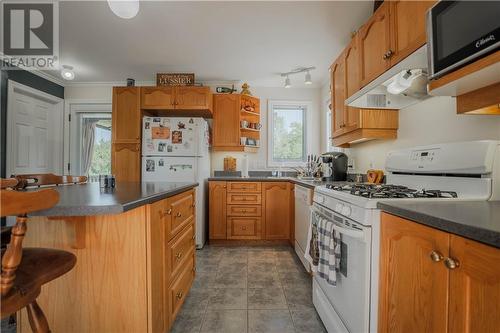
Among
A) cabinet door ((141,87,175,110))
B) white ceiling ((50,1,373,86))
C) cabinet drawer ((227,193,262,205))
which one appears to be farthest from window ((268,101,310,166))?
cabinet door ((141,87,175,110))

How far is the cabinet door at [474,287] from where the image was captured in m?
0.55

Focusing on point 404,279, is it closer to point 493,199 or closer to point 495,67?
point 493,199

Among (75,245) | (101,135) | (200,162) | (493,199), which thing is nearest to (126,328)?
(75,245)

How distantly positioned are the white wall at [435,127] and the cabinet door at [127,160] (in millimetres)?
2986

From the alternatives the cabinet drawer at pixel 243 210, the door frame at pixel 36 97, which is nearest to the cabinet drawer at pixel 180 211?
the cabinet drawer at pixel 243 210

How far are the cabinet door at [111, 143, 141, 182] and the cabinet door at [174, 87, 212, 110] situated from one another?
2.85ft

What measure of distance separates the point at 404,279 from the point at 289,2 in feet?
6.90

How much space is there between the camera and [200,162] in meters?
3.19

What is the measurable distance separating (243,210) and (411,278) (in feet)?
8.44

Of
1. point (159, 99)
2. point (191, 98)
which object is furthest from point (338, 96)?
point (159, 99)

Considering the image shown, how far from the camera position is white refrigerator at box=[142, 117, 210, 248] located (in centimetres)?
316

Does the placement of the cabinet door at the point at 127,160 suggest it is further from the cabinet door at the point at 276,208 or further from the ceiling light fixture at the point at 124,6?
the ceiling light fixture at the point at 124,6

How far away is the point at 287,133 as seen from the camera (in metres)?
4.01

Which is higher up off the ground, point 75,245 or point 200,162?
point 200,162
